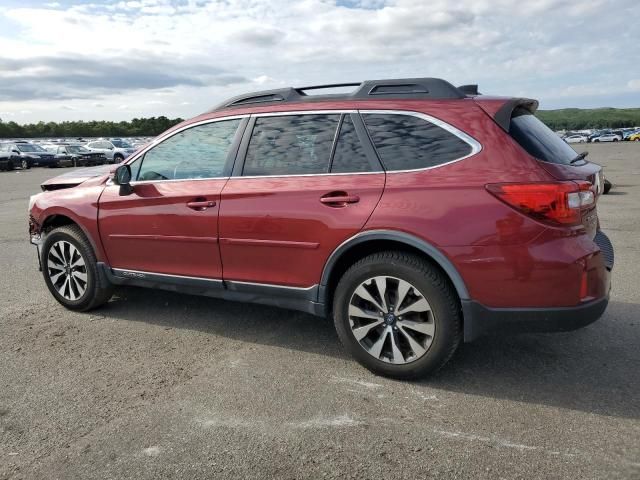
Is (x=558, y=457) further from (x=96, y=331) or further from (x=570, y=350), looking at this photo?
(x=96, y=331)

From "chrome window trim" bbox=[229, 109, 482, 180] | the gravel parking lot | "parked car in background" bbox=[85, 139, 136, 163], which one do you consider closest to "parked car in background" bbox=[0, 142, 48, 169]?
"parked car in background" bbox=[85, 139, 136, 163]

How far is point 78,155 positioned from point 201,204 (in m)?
33.9

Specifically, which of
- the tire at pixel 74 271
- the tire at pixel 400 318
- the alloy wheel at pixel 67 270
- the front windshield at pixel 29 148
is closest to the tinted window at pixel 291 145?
the tire at pixel 400 318

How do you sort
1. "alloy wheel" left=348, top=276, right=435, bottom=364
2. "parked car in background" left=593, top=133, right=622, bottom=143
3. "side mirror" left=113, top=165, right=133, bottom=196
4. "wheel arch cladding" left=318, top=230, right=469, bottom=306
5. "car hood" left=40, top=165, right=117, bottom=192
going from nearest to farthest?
"wheel arch cladding" left=318, top=230, right=469, bottom=306 → "alloy wheel" left=348, top=276, right=435, bottom=364 → "side mirror" left=113, top=165, right=133, bottom=196 → "car hood" left=40, top=165, right=117, bottom=192 → "parked car in background" left=593, top=133, right=622, bottom=143

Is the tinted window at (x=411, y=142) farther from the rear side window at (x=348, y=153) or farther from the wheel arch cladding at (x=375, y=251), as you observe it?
the wheel arch cladding at (x=375, y=251)

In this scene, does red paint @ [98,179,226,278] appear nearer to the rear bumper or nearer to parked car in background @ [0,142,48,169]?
the rear bumper

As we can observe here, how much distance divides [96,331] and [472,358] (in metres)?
3.03

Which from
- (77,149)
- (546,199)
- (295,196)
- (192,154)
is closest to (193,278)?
(192,154)

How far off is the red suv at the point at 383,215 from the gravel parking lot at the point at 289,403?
0.40 meters

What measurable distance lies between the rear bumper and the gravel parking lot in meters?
0.43

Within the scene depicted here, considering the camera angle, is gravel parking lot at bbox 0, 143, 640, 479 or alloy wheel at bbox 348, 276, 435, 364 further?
alloy wheel at bbox 348, 276, 435, 364

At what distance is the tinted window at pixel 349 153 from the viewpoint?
11.5 ft

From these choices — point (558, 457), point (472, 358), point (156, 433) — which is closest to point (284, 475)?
point (156, 433)

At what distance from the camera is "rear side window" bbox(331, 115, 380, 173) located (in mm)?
3504
